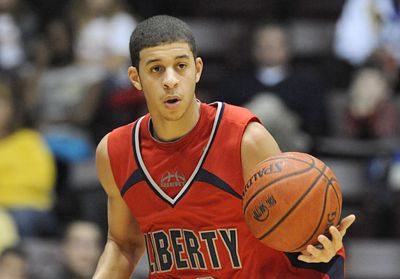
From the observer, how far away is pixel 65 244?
8438 millimetres

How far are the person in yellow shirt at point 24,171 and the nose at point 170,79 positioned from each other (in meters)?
4.41

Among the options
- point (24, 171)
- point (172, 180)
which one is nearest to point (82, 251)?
point (24, 171)

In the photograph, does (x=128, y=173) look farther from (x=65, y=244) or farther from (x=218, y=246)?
(x=65, y=244)

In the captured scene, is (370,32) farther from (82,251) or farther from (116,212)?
(116,212)

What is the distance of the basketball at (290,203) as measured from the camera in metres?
4.41

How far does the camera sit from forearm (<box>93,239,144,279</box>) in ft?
17.0

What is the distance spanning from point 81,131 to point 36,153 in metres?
0.67

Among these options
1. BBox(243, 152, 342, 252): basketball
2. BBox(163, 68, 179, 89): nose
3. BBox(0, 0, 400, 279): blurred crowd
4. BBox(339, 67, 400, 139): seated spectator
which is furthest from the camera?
BBox(339, 67, 400, 139): seated spectator

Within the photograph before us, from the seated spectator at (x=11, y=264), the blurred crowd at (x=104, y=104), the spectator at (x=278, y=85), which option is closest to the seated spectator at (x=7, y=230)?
the blurred crowd at (x=104, y=104)

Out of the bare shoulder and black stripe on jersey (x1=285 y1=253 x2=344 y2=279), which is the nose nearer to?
the bare shoulder

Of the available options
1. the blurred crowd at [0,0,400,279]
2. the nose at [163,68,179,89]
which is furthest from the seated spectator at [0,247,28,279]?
the nose at [163,68,179,89]

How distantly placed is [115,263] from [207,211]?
67 centimetres

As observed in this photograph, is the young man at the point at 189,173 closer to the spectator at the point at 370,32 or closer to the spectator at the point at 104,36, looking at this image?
the spectator at the point at 104,36

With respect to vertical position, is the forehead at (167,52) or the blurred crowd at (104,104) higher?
the blurred crowd at (104,104)
